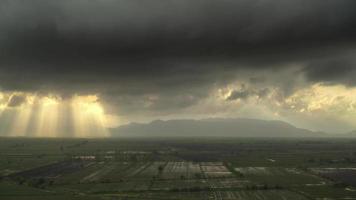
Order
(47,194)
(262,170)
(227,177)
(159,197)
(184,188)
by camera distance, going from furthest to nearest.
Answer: (262,170)
(227,177)
(184,188)
(47,194)
(159,197)

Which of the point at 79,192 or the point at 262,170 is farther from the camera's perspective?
the point at 262,170

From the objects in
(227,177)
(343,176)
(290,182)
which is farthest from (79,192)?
(343,176)

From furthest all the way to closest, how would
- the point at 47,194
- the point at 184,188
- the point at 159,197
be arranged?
the point at 184,188
the point at 47,194
the point at 159,197

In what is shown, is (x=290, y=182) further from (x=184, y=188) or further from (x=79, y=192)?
(x=79, y=192)

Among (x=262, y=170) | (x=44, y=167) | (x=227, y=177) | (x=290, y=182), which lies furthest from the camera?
(x=44, y=167)

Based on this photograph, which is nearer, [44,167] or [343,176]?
[343,176]

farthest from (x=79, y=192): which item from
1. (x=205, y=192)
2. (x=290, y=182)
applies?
(x=290, y=182)

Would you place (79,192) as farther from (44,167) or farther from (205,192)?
(44,167)

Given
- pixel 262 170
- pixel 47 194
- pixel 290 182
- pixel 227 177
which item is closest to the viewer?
pixel 47 194

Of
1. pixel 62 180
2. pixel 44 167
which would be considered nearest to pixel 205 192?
pixel 62 180

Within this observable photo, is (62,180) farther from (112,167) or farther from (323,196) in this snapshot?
(323,196)
